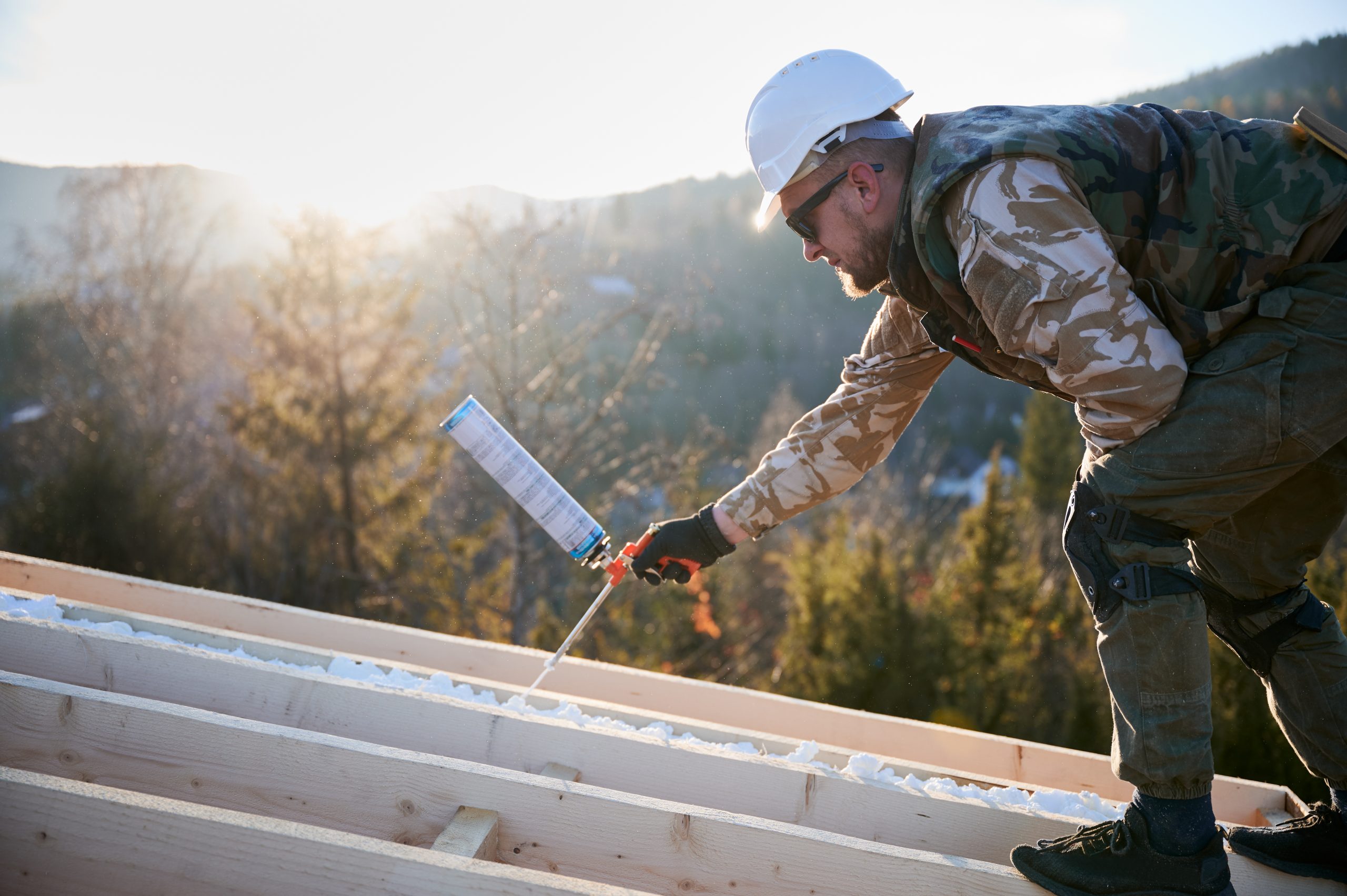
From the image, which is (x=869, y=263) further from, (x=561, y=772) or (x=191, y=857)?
(x=191, y=857)

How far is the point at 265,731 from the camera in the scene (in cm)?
150

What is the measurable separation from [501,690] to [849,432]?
1.17m

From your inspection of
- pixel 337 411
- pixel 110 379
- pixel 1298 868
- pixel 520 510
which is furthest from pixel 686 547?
pixel 110 379

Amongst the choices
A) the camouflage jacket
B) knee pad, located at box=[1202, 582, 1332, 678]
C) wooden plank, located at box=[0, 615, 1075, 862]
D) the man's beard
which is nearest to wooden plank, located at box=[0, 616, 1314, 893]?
wooden plank, located at box=[0, 615, 1075, 862]

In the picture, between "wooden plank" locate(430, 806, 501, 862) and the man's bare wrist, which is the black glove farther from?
"wooden plank" locate(430, 806, 501, 862)

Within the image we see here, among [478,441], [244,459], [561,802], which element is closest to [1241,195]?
[561,802]

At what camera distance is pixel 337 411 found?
Result: 332 inches

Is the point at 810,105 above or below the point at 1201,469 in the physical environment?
above

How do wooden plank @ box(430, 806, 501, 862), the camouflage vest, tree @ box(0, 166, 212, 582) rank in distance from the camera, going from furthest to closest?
tree @ box(0, 166, 212, 582)
the camouflage vest
wooden plank @ box(430, 806, 501, 862)

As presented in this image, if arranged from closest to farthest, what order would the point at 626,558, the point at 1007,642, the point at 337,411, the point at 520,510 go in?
the point at 626,558 → the point at 1007,642 → the point at 520,510 → the point at 337,411

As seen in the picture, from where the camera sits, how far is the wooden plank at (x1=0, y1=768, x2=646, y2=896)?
1.17 metres

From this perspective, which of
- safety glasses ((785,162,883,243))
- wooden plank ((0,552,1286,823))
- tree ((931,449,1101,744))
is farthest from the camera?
tree ((931,449,1101,744))

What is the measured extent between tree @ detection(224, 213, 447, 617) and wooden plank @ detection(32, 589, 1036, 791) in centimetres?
605

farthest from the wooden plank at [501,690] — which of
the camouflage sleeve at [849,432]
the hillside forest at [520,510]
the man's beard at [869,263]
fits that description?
the hillside forest at [520,510]
